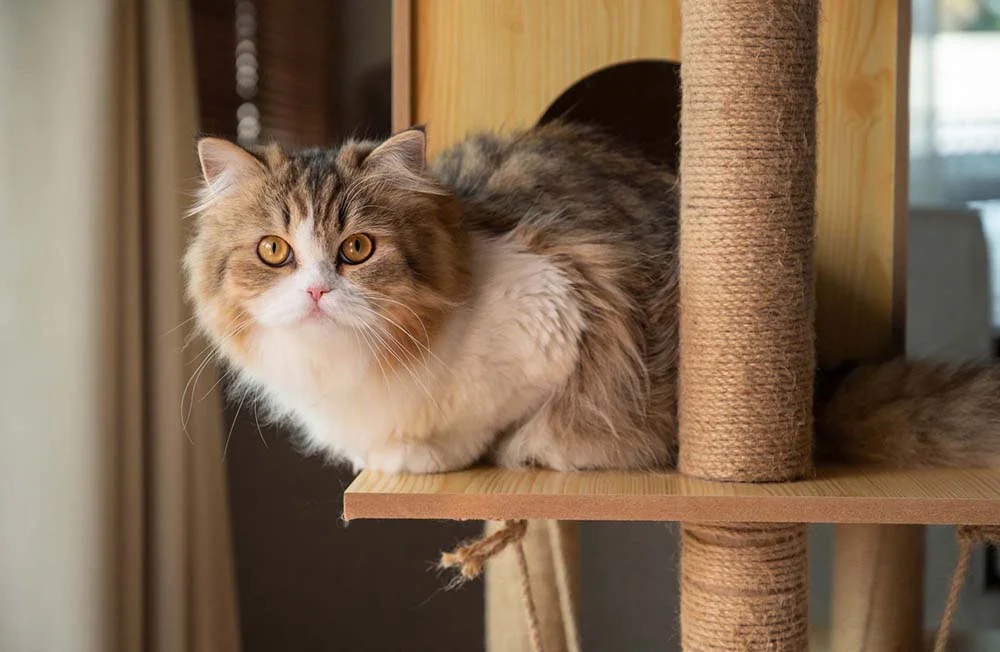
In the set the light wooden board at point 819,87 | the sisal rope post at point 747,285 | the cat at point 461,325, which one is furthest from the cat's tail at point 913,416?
the light wooden board at point 819,87

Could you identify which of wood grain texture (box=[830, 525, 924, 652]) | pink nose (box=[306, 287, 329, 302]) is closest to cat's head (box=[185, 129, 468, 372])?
pink nose (box=[306, 287, 329, 302])

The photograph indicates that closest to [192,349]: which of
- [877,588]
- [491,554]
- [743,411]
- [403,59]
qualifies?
[403,59]

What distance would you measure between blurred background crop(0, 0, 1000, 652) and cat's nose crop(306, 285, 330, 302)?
0.59 meters

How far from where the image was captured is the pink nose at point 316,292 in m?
1.03

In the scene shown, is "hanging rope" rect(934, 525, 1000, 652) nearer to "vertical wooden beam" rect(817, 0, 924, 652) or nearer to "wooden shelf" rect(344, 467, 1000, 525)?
"wooden shelf" rect(344, 467, 1000, 525)

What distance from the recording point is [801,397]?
3.62 feet

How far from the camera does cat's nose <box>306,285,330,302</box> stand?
1.03 m

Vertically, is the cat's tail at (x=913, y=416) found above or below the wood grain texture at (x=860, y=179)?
below

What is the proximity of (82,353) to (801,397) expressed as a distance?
100 centimetres

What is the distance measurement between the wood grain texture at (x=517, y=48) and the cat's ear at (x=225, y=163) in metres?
0.46

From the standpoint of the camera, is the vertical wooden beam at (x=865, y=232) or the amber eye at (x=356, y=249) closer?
the amber eye at (x=356, y=249)

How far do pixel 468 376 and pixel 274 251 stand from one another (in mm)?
258

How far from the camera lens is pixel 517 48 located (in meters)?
1.52

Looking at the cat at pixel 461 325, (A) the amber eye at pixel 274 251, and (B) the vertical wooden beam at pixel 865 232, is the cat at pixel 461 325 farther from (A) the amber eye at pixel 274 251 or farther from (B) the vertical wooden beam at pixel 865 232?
(B) the vertical wooden beam at pixel 865 232
